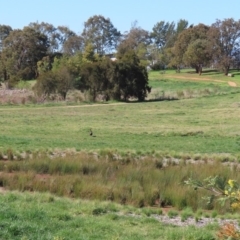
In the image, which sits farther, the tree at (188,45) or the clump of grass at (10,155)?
the tree at (188,45)

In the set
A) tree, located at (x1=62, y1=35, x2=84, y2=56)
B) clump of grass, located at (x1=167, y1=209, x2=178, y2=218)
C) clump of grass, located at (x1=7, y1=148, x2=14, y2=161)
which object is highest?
tree, located at (x1=62, y1=35, x2=84, y2=56)

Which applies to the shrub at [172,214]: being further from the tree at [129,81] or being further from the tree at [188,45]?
the tree at [188,45]

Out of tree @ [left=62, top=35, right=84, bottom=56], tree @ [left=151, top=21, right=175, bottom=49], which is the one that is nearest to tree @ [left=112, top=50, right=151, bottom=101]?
tree @ [left=62, top=35, right=84, bottom=56]

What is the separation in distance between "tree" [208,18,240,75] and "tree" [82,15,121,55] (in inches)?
1508

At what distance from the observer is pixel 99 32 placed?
407 ft

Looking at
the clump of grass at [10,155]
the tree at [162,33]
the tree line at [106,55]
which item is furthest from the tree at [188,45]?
the clump of grass at [10,155]

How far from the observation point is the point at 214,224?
8.41 meters

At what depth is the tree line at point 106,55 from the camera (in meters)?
59.7

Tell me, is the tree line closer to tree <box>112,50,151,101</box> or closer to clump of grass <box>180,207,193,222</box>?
tree <box>112,50,151,101</box>

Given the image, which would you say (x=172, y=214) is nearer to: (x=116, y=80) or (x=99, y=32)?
(x=116, y=80)

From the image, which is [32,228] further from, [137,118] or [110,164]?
[137,118]

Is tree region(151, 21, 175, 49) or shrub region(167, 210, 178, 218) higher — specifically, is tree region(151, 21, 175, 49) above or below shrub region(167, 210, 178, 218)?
above

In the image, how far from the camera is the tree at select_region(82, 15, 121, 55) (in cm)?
12269

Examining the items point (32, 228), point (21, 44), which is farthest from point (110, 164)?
point (21, 44)
